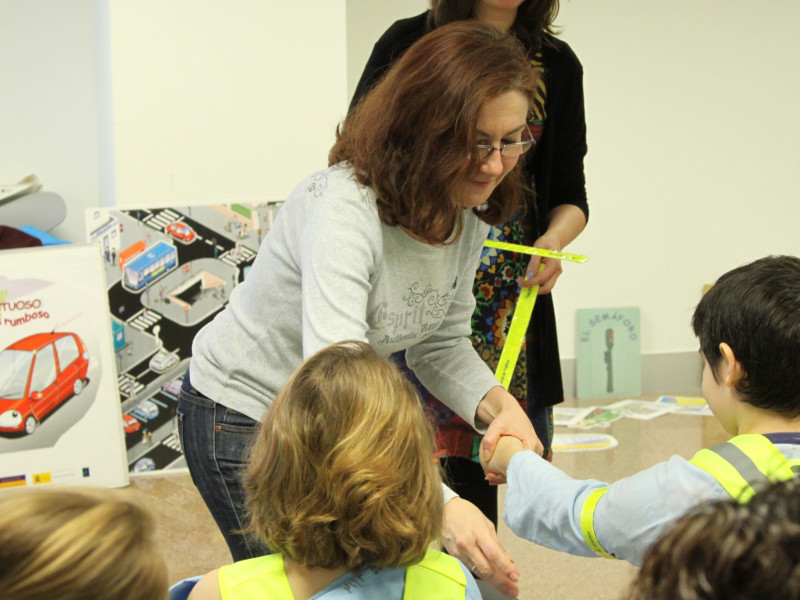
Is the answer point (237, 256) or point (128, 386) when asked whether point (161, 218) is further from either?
point (128, 386)

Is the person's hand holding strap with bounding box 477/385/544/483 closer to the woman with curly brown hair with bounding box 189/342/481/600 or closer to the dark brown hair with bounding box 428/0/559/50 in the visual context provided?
the woman with curly brown hair with bounding box 189/342/481/600

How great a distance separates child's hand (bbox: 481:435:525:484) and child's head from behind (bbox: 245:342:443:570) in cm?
30

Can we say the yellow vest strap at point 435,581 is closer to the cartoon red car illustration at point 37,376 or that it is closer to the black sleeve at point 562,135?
the black sleeve at point 562,135

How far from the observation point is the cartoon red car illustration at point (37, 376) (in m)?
3.02

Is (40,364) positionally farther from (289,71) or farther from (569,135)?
(569,135)

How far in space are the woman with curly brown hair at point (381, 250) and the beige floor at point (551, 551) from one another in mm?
901

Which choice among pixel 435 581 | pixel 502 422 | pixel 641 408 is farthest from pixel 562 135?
pixel 641 408

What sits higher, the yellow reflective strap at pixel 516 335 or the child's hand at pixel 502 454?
the yellow reflective strap at pixel 516 335

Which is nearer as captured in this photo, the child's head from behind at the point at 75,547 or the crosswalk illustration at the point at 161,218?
the child's head from behind at the point at 75,547

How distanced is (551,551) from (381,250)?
177cm

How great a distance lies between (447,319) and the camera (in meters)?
1.48

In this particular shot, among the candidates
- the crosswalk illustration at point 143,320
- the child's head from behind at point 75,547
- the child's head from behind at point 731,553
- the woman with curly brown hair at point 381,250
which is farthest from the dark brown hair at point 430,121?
the crosswalk illustration at point 143,320

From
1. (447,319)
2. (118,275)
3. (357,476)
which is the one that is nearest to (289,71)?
→ (118,275)

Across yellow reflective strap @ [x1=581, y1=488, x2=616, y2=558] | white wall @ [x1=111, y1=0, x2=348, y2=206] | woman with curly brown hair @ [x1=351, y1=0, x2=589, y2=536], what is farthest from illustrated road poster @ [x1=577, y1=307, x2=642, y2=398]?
yellow reflective strap @ [x1=581, y1=488, x2=616, y2=558]
